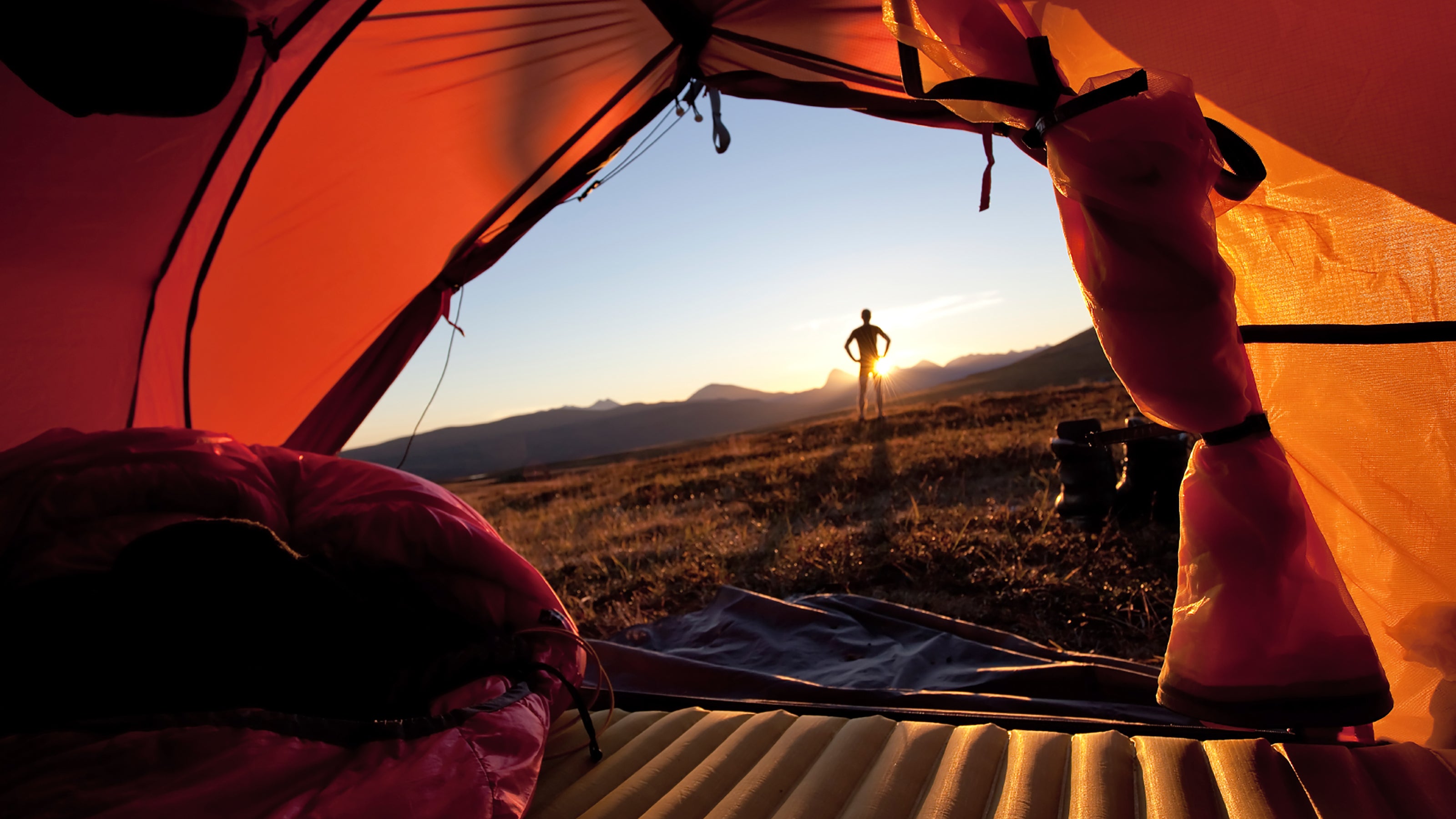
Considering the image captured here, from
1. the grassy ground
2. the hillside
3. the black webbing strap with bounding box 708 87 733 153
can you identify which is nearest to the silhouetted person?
the grassy ground

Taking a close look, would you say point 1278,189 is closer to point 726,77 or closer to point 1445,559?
point 1445,559

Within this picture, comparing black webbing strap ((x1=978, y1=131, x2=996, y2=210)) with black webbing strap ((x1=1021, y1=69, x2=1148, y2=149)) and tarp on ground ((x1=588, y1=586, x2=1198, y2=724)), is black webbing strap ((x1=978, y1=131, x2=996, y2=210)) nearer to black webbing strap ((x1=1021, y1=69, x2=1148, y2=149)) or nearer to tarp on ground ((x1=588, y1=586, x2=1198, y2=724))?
black webbing strap ((x1=1021, y1=69, x2=1148, y2=149))

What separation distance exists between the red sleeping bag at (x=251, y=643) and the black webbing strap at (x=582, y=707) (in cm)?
2

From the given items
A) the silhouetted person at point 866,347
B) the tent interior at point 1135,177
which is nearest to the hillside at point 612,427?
the silhouetted person at point 866,347

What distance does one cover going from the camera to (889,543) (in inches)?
143

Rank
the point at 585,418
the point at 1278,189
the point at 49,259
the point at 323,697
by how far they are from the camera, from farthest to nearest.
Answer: the point at 585,418 → the point at 49,259 → the point at 1278,189 → the point at 323,697

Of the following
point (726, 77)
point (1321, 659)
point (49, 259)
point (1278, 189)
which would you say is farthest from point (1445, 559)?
point (49, 259)

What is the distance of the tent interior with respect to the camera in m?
1.35

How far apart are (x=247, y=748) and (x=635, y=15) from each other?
2560mm

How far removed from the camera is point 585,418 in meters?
78.4

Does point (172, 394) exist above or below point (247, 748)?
above

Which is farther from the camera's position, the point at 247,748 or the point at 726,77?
the point at 726,77

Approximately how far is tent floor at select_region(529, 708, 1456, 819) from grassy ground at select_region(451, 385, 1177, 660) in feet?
3.75

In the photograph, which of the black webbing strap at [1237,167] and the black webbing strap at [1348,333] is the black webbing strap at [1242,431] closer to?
the black webbing strap at [1348,333]
